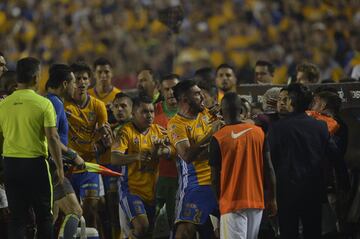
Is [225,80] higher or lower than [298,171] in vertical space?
higher

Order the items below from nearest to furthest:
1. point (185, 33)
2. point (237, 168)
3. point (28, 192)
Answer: point (237, 168) → point (28, 192) → point (185, 33)

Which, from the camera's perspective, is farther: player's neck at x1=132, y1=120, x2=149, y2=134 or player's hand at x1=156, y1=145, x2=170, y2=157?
player's neck at x1=132, y1=120, x2=149, y2=134

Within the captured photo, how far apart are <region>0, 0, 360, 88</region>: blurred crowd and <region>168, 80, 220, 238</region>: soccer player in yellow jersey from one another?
9936 millimetres

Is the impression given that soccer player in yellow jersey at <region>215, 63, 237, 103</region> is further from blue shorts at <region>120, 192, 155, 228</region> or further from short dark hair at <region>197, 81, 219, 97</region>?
blue shorts at <region>120, 192, 155, 228</region>

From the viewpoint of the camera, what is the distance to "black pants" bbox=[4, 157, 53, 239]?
35.6 feet

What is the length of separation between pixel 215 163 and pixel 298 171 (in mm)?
1053

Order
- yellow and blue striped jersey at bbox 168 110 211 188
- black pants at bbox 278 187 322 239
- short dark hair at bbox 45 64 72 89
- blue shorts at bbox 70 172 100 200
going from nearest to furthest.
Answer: black pants at bbox 278 187 322 239
yellow and blue striped jersey at bbox 168 110 211 188
short dark hair at bbox 45 64 72 89
blue shorts at bbox 70 172 100 200

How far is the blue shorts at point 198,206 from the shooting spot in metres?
11.3

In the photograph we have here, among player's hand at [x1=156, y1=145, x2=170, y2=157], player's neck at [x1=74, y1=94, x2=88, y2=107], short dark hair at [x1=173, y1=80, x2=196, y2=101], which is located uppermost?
player's neck at [x1=74, y1=94, x2=88, y2=107]

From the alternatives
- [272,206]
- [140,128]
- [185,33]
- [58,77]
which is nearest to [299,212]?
[272,206]

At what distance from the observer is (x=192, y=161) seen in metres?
11.2

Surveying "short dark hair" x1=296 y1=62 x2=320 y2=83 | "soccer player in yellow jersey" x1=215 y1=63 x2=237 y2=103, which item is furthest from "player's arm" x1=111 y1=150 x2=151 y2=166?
"short dark hair" x1=296 y1=62 x2=320 y2=83

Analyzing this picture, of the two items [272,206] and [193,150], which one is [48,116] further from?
[272,206]

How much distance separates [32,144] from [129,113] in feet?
8.88
